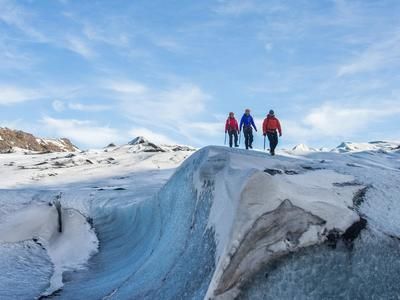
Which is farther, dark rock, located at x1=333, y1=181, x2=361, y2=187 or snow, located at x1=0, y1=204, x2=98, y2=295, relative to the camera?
snow, located at x1=0, y1=204, x2=98, y2=295

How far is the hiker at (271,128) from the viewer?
1788 cm

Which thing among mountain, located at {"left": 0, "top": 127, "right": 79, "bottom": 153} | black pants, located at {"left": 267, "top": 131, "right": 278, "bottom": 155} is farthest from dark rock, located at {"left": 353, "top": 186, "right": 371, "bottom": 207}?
mountain, located at {"left": 0, "top": 127, "right": 79, "bottom": 153}

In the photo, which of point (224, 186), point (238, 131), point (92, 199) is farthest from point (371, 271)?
point (92, 199)

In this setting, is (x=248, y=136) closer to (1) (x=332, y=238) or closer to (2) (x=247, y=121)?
(2) (x=247, y=121)

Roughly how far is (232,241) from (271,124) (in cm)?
1177

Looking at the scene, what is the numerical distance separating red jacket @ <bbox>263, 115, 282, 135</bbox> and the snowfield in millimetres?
5122

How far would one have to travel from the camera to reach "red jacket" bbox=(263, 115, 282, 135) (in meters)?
17.9

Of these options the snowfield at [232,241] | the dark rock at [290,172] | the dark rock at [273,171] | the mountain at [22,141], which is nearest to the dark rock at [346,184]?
the snowfield at [232,241]

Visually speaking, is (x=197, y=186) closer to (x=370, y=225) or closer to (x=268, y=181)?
(x=268, y=181)

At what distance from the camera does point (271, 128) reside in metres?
17.9

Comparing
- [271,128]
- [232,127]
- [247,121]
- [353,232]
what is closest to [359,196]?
[353,232]

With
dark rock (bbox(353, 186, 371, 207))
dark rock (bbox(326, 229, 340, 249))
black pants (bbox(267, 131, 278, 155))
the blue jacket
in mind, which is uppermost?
the blue jacket

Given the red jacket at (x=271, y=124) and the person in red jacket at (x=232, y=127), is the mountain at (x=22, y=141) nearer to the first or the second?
the person in red jacket at (x=232, y=127)

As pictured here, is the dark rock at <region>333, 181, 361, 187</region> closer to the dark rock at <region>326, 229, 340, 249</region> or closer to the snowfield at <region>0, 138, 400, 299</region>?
the snowfield at <region>0, 138, 400, 299</region>
